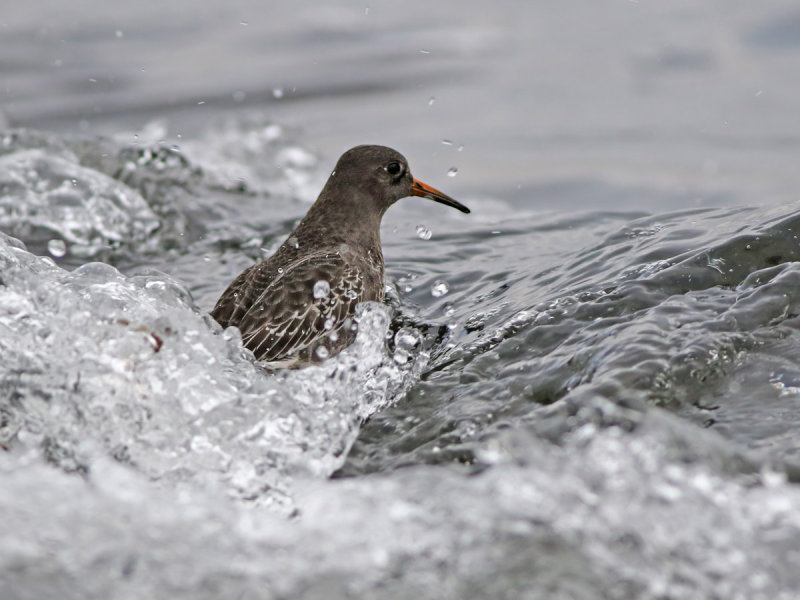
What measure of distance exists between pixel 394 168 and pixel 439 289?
823 millimetres

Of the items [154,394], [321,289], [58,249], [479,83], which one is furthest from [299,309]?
[479,83]

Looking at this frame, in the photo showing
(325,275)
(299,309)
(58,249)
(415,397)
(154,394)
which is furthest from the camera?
(58,249)

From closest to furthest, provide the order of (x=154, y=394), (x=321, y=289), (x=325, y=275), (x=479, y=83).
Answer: (x=154, y=394) → (x=321, y=289) → (x=325, y=275) → (x=479, y=83)

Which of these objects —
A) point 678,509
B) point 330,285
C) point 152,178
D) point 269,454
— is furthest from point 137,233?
point 678,509

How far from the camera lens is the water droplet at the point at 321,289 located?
5188 millimetres

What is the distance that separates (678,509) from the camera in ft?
11.1

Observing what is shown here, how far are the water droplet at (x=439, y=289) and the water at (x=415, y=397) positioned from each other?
0.03 m

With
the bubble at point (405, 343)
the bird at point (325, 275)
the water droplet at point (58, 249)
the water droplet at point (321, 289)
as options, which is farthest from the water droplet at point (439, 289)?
the water droplet at point (58, 249)

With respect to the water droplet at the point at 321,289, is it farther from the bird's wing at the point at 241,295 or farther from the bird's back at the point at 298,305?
the bird's wing at the point at 241,295

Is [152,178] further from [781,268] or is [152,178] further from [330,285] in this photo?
[781,268]

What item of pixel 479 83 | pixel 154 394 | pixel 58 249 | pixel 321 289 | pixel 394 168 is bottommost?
pixel 58 249

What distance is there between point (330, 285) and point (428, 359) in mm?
659

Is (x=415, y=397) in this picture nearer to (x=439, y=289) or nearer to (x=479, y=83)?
(x=439, y=289)

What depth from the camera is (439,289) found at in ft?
20.8
